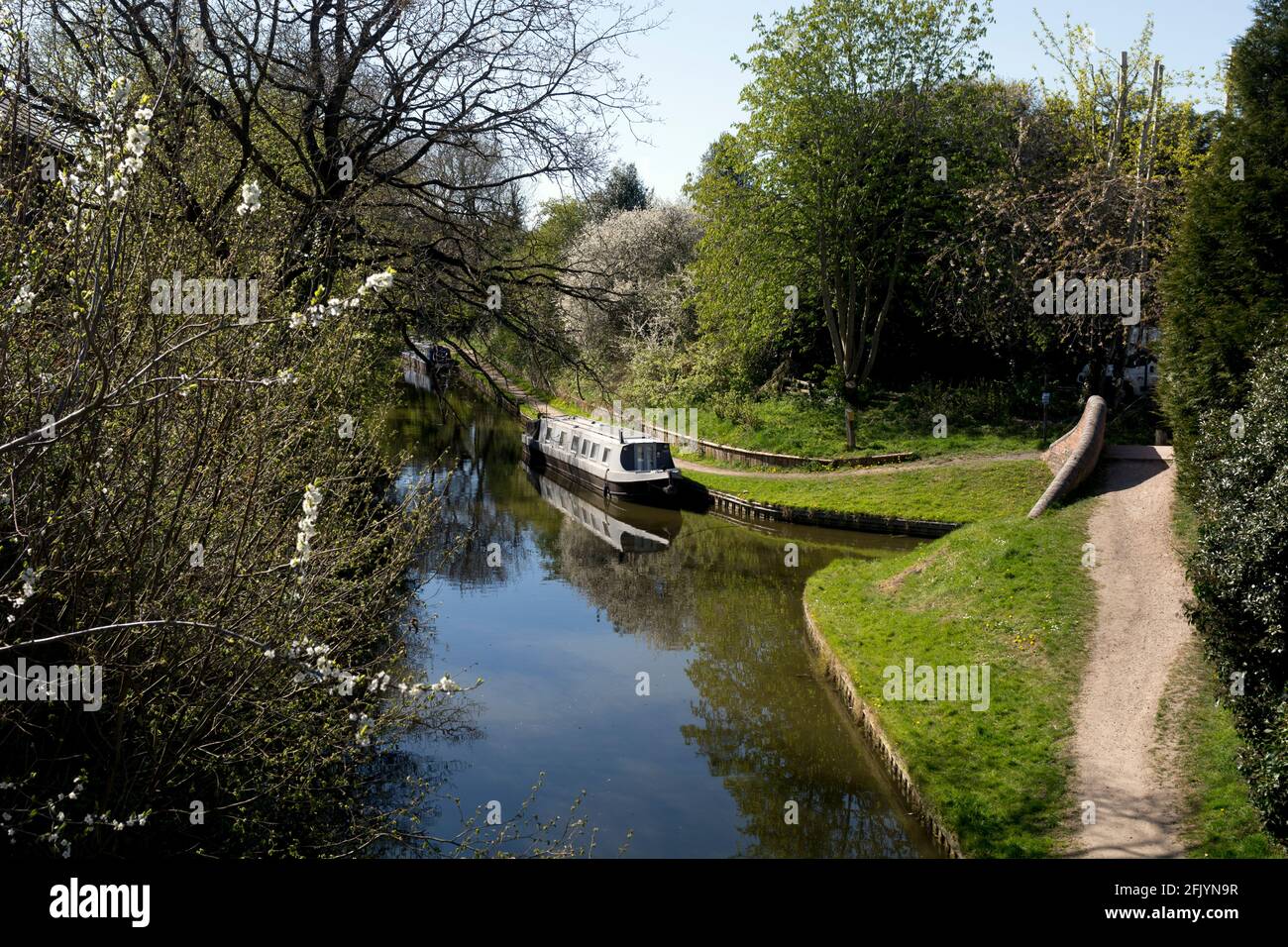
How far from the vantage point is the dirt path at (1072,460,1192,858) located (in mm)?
8414

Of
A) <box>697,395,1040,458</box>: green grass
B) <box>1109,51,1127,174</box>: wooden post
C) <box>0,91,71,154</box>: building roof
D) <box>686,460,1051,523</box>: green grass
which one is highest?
<box>1109,51,1127,174</box>: wooden post

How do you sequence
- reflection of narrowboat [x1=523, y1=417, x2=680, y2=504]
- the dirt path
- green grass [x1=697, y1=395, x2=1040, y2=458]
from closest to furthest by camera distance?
the dirt path < green grass [x1=697, y1=395, x2=1040, y2=458] < reflection of narrowboat [x1=523, y1=417, x2=680, y2=504]

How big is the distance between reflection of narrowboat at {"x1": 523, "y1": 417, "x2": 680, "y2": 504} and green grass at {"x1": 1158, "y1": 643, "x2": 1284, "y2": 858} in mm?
15506

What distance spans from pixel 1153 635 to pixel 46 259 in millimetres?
11844

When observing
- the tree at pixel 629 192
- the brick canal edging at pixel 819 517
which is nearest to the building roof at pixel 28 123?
the brick canal edging at pixel 819 517

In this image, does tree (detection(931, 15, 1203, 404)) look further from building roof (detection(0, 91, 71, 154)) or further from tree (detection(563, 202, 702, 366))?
Result: building roof (detection(0, 91, 71, 154))

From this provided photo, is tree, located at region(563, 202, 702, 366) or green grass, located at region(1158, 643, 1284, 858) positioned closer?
green grass, located at region(1158, 643, 1284, 858)

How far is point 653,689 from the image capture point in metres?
13.5

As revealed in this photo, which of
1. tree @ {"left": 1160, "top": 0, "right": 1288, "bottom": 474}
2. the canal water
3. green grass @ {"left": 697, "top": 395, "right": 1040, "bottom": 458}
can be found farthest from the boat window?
tree @ {"left": 1160, "top": 0, "right": 1288, "bottom": 474}

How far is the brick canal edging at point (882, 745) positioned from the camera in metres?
9.18
